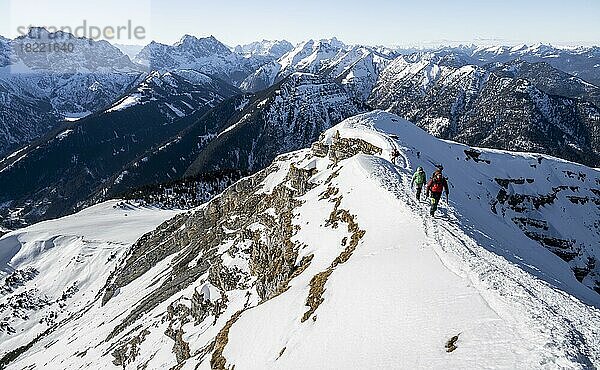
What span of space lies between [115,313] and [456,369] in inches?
3082

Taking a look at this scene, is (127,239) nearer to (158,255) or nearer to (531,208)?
(158,255)

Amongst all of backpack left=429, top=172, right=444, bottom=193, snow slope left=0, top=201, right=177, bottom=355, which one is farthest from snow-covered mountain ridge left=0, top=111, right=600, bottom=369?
snow slope left=0, top=201, right=177, bottom=355

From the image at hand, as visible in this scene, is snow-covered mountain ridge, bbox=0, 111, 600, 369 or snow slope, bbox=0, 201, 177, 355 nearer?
snow-covered mountain ridge, bbox=0, 111, 600, 369

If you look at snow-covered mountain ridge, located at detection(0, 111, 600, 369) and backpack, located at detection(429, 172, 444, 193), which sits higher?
backpack, located at detection(429, 172, 444, 193)

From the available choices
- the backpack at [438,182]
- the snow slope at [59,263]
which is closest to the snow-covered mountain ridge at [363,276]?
the backpack at [438,182]

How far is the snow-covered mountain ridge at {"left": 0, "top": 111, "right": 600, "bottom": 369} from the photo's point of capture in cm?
1595

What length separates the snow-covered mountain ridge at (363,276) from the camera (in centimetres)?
1595

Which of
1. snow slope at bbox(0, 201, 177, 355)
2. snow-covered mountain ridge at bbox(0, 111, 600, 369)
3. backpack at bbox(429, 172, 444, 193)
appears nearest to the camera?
snow-covered mountain ridge at bbox(0, 111, 600, 369)

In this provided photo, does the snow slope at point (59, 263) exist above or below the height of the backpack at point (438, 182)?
below

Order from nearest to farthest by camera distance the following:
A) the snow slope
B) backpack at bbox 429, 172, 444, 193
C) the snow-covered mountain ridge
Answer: the snow-covered mountain ridge
backpack at bbox 429, 172, 444, 193
the snow slope

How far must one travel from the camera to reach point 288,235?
43719 millimetres

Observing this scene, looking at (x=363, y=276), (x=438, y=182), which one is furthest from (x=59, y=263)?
(x=438, y=182)

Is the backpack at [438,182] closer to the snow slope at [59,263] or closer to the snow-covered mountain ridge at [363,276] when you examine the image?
the snow-covered mountain ridge at [363,276]

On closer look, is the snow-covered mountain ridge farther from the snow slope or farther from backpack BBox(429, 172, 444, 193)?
the snow slope
